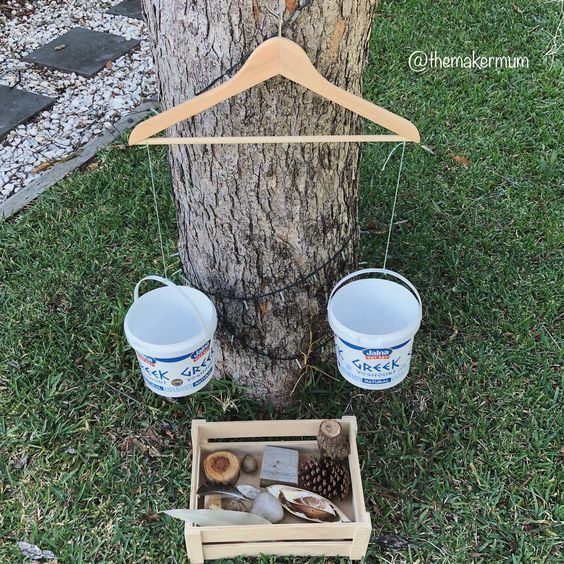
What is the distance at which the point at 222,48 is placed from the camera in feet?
4.81

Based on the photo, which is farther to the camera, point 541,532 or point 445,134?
point 445,134

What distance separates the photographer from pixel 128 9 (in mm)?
4453

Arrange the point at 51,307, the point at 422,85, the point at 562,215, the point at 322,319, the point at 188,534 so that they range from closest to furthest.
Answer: the point at 188,534 < the point at 322,319 < the point at 51,307 < the point at 562,215 < the point at 422,85

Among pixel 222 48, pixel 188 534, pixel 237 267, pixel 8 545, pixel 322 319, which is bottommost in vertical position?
pixel 8 545

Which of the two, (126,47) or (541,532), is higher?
(126,47)

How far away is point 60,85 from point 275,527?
3084 millimetres

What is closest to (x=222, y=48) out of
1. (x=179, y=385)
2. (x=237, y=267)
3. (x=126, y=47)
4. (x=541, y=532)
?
(x=237, y=267)

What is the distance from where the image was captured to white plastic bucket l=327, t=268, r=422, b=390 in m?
1.64

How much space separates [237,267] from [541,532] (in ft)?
3.89

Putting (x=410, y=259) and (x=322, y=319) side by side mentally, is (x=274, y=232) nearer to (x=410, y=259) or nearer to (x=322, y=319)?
(x=322, y=319)

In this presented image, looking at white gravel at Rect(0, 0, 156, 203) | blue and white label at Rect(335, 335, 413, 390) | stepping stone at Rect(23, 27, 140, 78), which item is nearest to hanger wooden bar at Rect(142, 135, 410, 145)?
blue and white label at Rect(335, 335, 413, 390)

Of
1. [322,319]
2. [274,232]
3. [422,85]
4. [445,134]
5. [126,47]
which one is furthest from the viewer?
[126,47]

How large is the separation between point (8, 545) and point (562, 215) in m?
2.50
